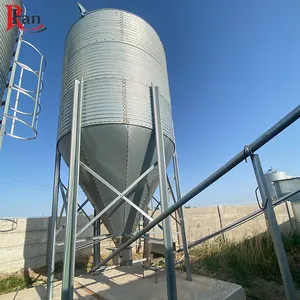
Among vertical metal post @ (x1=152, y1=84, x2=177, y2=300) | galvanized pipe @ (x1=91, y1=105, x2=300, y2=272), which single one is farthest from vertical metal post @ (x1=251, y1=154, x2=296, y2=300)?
vertical metal post @ (x1=152, y1=84, x2=177, y2=300)

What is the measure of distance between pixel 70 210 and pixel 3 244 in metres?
3.67

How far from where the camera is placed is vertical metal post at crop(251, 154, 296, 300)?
55.7 inches

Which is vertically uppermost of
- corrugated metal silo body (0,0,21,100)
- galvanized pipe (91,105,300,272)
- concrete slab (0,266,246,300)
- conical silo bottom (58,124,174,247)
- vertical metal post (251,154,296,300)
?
corrugated metal silo body (0,0,21,100)

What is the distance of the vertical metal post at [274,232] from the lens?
1415mm

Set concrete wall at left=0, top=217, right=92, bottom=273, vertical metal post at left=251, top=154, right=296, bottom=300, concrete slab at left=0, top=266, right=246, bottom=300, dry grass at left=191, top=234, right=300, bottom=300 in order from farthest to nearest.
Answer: concrete wall at left=0, top=217, right=92, bottom=273
dry grass at left=191, top=234, right=300, bottom=300
concrete slab at left=0, top=266, right=246, bottom=300
vertical metal post at left=251, top=154, right=296, bottom=300

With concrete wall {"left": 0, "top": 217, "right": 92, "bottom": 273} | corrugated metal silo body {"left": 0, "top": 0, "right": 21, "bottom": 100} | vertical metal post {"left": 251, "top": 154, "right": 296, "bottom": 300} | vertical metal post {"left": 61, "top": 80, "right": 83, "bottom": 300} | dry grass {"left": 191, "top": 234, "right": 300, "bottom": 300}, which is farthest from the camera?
concrete wall {"left": 0, "top": 217, "right": 92, "bottom": 273}

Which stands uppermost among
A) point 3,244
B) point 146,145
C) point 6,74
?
point 6,74

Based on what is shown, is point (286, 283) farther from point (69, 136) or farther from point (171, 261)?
point (69, 136)

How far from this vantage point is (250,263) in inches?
206

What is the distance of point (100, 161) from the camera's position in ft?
11.8

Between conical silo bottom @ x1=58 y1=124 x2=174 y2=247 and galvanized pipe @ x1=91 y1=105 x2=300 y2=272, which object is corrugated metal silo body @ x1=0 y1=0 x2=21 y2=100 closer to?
conical silo bottom @ x1=58 y1=124 x2=174 y2=247

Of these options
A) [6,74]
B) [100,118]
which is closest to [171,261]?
[100,118]

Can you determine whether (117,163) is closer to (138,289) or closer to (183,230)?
(183,230)

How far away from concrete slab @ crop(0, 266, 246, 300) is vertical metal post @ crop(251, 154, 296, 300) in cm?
207
